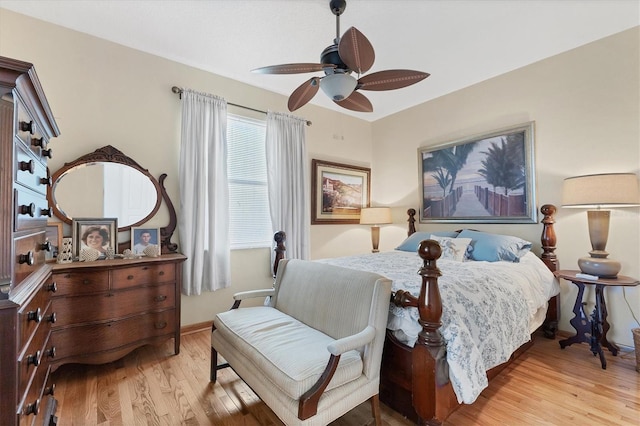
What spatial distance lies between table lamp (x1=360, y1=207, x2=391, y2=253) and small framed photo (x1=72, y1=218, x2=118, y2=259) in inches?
121

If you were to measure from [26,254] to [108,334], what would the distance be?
140cm

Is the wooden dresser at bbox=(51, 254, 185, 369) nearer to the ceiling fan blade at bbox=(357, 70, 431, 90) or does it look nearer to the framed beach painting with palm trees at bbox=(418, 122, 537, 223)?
A: the ceiling fan blade at bbox=(357, 70, 431, 90)

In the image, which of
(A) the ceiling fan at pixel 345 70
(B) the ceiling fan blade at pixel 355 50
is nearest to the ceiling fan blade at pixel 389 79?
(A) the ceiling fan at pixel 345 70

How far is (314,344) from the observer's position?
1.59 meters

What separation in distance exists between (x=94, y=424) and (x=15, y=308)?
126cm

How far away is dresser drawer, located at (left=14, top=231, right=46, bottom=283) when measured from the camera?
1014 mm

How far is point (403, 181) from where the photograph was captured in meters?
4.36

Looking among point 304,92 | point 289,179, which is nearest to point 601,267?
point 304,92

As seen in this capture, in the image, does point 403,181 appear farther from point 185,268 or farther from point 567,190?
point 185,268

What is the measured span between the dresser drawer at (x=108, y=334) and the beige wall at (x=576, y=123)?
3.61 meters

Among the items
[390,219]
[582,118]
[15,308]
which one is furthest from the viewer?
[390,219]

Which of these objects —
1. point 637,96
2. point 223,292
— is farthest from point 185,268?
point 637,96

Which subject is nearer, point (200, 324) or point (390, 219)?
point (200, 324)

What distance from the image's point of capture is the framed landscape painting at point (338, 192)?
4125 mm
